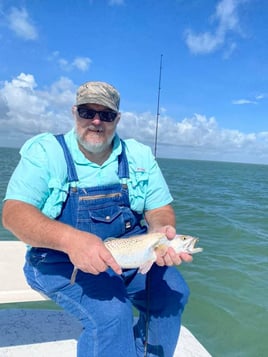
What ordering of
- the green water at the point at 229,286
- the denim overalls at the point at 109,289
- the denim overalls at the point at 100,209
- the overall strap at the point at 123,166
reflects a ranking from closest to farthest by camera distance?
the denim overalls at the point at 109,289 → the denim overalls at the point at 100,209 → the overall strap at the point at 123,166 → the green water at the point at 229,286

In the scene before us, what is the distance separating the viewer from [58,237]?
2.21m

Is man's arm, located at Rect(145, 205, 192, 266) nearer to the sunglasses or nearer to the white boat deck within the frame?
the sunglasses

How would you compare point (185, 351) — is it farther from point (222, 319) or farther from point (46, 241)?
point (222, 319)

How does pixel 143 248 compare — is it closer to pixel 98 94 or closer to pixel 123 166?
pixel 123 166

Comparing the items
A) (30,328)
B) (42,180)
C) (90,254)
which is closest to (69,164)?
(42,180)

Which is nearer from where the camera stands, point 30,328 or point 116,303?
point 116,303

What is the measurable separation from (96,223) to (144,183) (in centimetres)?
58

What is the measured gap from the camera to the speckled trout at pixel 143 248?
7.93ft

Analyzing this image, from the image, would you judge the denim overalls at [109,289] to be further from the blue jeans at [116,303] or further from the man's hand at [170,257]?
the man's hand at [170,257]

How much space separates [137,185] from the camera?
2.97m

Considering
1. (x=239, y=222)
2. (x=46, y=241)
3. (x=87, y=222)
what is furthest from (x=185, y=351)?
(x=239, y=222)

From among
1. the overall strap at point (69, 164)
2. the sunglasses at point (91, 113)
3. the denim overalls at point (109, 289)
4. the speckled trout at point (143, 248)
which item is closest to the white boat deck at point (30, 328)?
the denim overalls at point (109, 289)

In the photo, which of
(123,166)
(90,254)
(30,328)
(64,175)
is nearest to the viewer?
(90,254)

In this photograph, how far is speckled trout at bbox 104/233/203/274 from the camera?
7.93 ft
